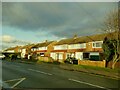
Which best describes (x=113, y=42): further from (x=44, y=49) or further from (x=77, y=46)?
(x=44, y=49)

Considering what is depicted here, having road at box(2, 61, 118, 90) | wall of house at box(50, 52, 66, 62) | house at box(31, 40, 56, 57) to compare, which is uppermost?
house at box(31, 40, 56, 57)

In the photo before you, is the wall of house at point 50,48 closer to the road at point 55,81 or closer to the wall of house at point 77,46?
the wall of house at point 77,46

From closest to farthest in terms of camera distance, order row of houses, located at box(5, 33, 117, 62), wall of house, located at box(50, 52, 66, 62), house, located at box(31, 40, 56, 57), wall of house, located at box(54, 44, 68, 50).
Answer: row of houses, located at box(5, 33, 117, 62) < wall of house, located at box(50, 52, 66, 62) < wall of house, located at box(54, 44, 68, 50) < house, located at box(31, 40, 56, 57)

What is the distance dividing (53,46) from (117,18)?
48.8 m

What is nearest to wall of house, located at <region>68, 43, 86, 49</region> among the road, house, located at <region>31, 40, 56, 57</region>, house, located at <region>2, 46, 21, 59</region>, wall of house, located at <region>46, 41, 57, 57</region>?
wall of house, located at <region>46, 41, 57, 57</region>

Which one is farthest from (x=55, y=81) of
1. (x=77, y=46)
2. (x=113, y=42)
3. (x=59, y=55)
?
(x=59, y=55)

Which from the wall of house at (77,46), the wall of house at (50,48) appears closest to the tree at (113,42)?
the wall of house at (77,46)

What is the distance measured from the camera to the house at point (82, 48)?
54.6 m

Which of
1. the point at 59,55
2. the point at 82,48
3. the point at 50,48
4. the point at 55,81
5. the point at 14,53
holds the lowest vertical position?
the point at 55,81

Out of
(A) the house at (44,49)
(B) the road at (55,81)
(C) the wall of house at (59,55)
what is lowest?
(B) the road at (55,81)

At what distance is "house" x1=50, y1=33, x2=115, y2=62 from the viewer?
54.6 m

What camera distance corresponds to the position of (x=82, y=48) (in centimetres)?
6084

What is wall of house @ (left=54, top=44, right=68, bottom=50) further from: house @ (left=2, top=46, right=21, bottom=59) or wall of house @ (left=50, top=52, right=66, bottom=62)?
house @ (left=2, top=46, right=21, bottom=59)

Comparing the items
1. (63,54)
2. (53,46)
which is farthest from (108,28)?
(53,46)
